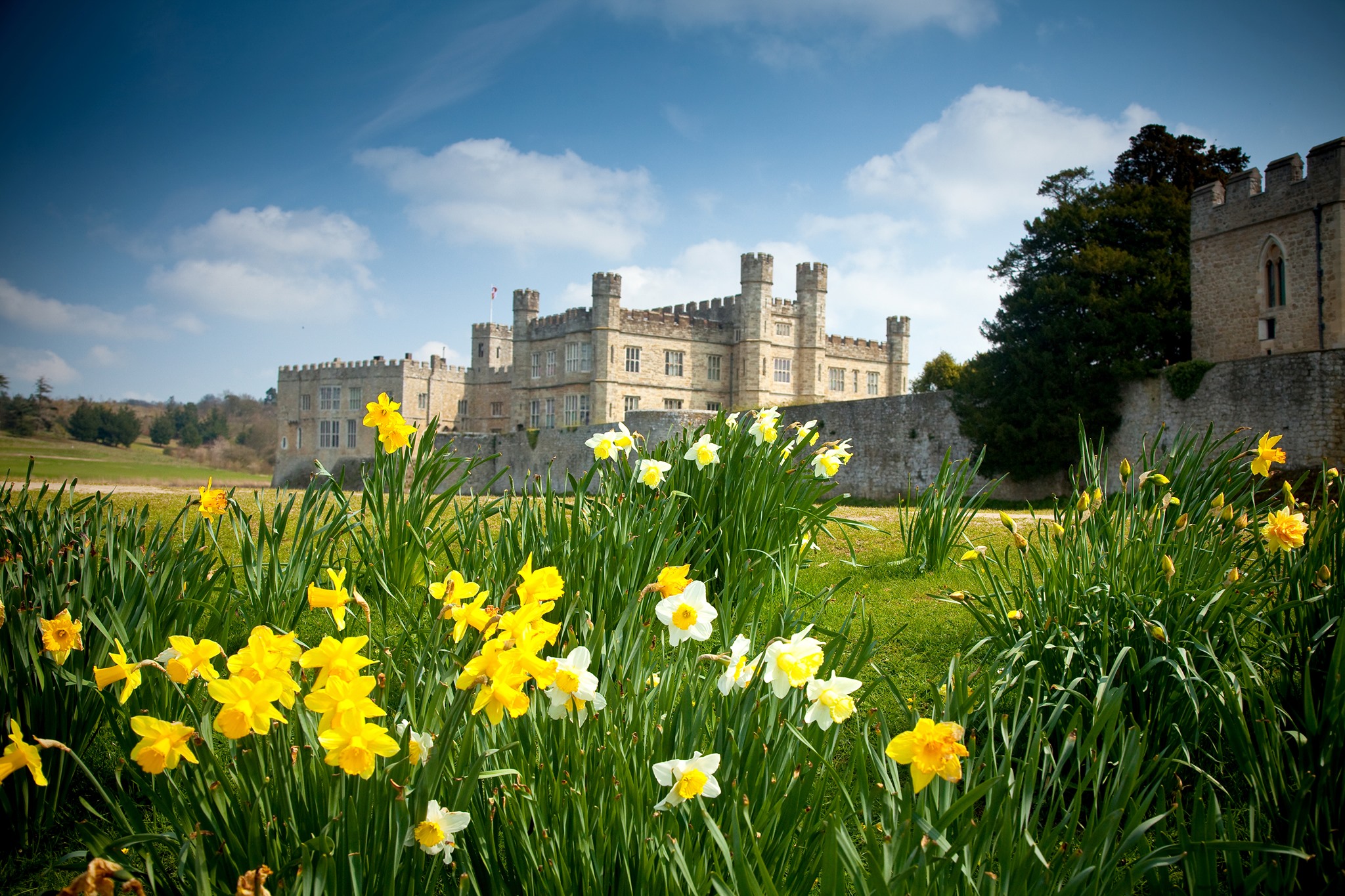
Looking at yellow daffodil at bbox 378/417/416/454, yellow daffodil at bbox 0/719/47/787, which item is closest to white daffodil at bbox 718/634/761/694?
yellow daffodil at bbox 0/719/47/787

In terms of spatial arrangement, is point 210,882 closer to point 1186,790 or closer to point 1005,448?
point 1186,790

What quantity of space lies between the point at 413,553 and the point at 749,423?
228 centimetres

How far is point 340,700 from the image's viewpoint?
3.98 ft

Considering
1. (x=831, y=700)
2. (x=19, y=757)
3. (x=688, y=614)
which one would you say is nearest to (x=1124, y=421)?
(x=831, y=700)

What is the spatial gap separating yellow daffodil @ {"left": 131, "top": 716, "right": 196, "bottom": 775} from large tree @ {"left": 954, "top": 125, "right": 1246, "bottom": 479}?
1737 cm

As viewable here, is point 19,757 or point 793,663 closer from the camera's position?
point 19,757

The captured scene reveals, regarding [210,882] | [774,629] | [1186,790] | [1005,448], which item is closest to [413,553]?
[774,629]

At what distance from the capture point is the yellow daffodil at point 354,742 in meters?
1.21

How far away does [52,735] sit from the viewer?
252cm

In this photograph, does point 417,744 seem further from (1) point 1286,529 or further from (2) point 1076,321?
(2) point 1076,321

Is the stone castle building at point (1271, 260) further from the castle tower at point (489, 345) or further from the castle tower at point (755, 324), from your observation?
the castle tower at point (489, 345)

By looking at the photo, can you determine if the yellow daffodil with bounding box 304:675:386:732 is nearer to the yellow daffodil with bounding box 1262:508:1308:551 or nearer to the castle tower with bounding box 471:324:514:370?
the yellow daffodil with bounding box 1262:508:1308:551

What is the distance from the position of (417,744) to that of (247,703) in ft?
1.20

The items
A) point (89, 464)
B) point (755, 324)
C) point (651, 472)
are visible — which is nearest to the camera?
point (651, 472)
